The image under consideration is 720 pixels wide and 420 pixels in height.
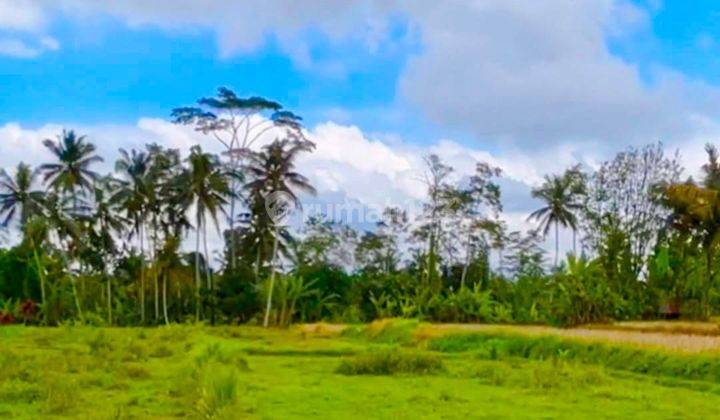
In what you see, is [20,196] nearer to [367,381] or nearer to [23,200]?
[23,200]

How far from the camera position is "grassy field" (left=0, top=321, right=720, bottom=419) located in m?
11.1

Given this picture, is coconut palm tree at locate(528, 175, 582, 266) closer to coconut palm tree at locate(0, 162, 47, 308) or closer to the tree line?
the tree line

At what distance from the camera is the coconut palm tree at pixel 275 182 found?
3712 cm

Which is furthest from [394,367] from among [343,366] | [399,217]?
[399,217]

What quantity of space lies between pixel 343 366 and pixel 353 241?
113ft

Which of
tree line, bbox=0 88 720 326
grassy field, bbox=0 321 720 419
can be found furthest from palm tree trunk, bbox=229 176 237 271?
grassy field, bbox=0 321 720 419

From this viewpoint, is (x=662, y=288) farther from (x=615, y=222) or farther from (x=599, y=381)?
(x=599, y=381)

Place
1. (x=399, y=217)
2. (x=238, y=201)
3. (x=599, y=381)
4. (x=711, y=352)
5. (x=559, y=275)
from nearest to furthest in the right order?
1. (x=599, y=381)
2. (x=711, y=352)
3. (x=559, y=275)
4. (x=238, y=201)
5. (x=399, y=217)

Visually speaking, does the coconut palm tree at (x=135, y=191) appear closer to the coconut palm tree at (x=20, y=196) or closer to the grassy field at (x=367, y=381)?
the coconut palm tree at (x=20, y=196)

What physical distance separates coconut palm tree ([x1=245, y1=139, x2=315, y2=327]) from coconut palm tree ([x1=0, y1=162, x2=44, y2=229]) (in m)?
9.14

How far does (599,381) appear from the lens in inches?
583

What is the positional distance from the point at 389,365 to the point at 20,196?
26.6 meters

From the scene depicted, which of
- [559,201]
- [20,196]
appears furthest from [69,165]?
[559,201]

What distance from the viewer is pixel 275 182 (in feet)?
123
